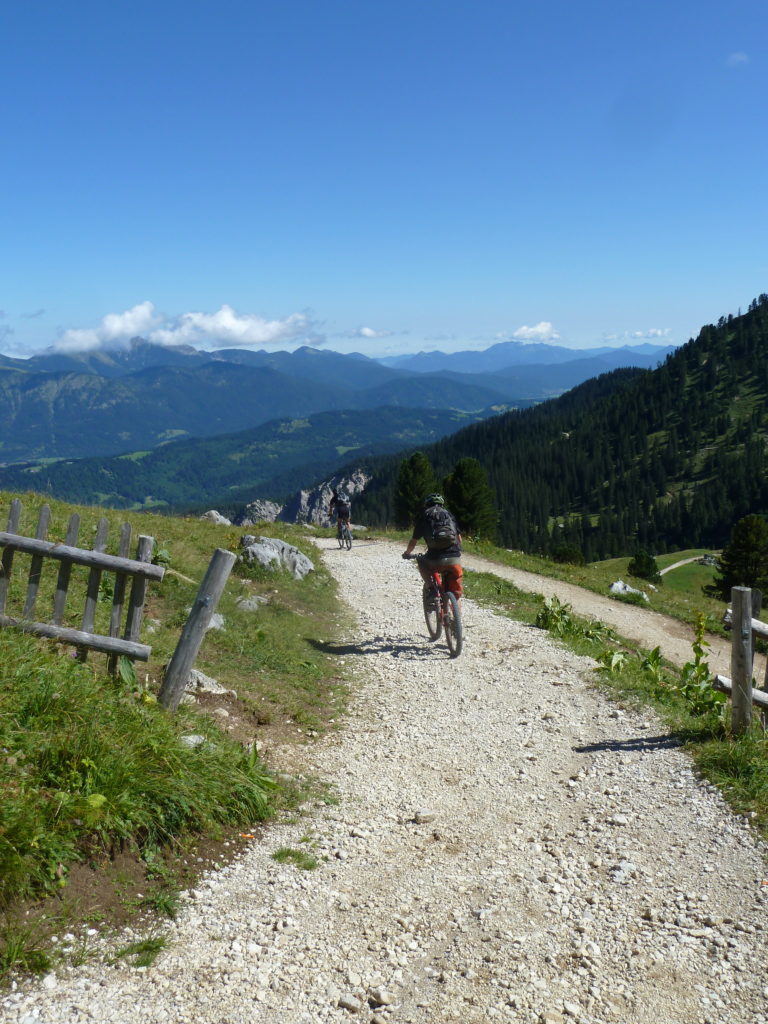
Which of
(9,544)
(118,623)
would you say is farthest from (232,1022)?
(9,544)

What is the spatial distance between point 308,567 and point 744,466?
185m

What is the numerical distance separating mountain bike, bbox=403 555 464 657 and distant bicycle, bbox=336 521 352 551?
47.4 ft

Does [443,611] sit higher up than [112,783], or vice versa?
[443,611]

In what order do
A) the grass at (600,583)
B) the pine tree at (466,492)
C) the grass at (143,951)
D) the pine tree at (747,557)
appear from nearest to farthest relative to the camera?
the grass at (143,951)
the grass at (600,583)
the pine tree at (466,492)
the pine tree at (747,557)

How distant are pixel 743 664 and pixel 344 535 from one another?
21.4m

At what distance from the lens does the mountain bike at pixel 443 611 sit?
41.5 feet

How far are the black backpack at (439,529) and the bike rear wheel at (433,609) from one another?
114 cm

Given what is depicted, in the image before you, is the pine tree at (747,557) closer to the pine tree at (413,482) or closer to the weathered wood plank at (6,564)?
the pine tree at (413,482)

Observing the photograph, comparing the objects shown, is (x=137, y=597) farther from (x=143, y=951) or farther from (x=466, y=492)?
(x=466, y=492)

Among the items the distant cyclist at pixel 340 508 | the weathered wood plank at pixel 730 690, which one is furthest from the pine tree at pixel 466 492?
the weathered wood plank at pixel 730 690

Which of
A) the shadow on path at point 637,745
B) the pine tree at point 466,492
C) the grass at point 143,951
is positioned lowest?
the grass at point 143,951

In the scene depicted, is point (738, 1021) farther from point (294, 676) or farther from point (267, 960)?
point (294, 676)

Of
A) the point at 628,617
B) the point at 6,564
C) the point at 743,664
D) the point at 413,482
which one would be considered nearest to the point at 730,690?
the point at 743,664

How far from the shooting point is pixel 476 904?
16.9 feet
